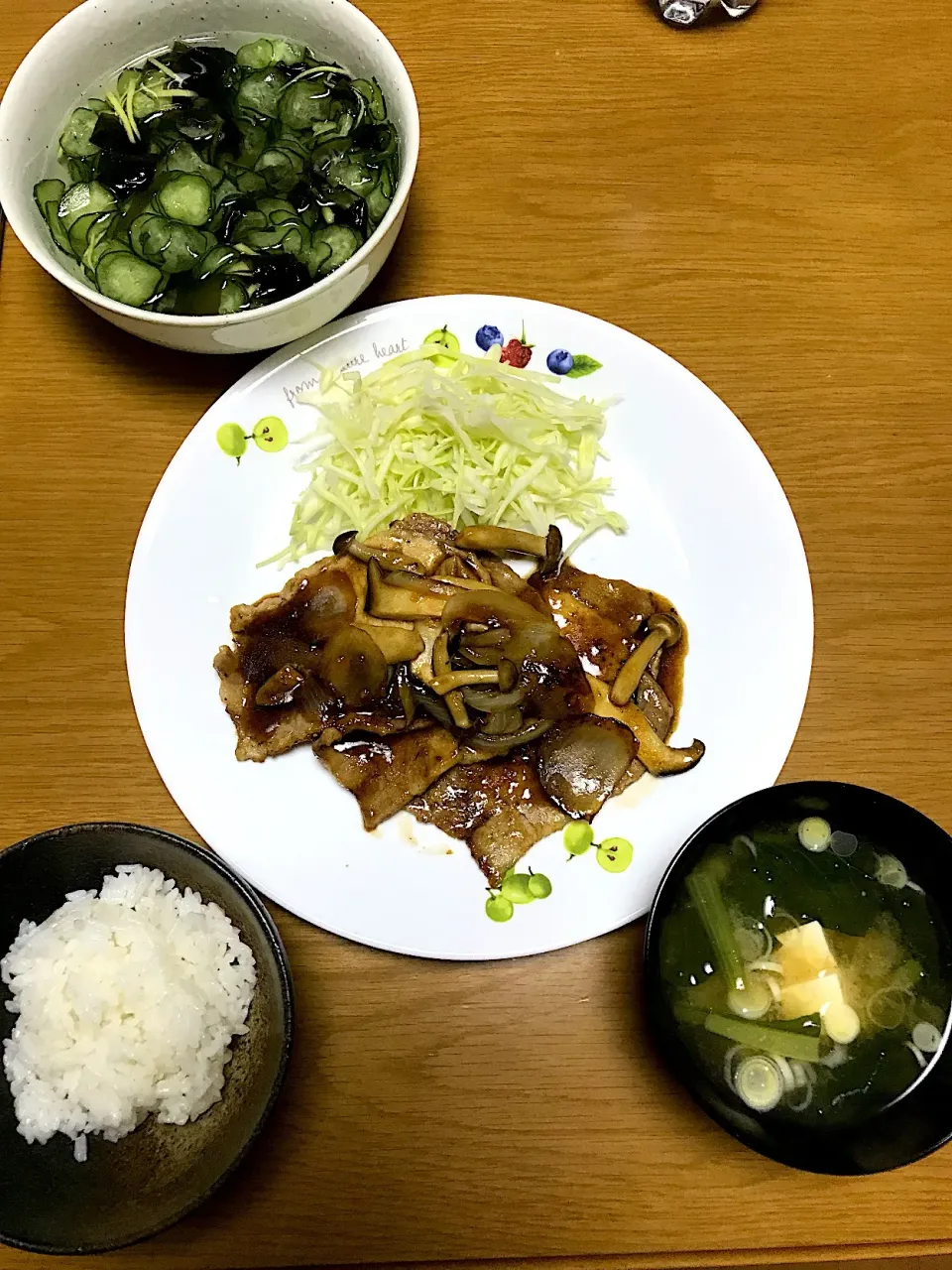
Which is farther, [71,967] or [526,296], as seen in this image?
[526,296]

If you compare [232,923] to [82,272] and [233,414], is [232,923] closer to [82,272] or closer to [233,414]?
[233,414]

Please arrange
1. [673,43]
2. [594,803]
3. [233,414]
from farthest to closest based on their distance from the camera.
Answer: [673,43] < [233,414] < [594,803]

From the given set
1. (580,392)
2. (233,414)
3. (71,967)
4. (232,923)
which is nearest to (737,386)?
(580,392)

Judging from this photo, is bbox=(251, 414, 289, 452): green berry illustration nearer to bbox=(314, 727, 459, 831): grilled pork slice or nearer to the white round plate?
the white round plate

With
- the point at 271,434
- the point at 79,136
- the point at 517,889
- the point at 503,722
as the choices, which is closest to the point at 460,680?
the point at 503,722

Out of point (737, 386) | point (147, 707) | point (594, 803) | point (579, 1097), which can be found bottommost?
point (579, 1097)

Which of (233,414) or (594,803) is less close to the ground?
(233,414)

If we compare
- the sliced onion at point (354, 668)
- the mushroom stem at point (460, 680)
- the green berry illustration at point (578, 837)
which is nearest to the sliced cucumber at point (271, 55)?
the sliced onion at point (354, 668)

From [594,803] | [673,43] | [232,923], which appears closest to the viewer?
[232,923]
